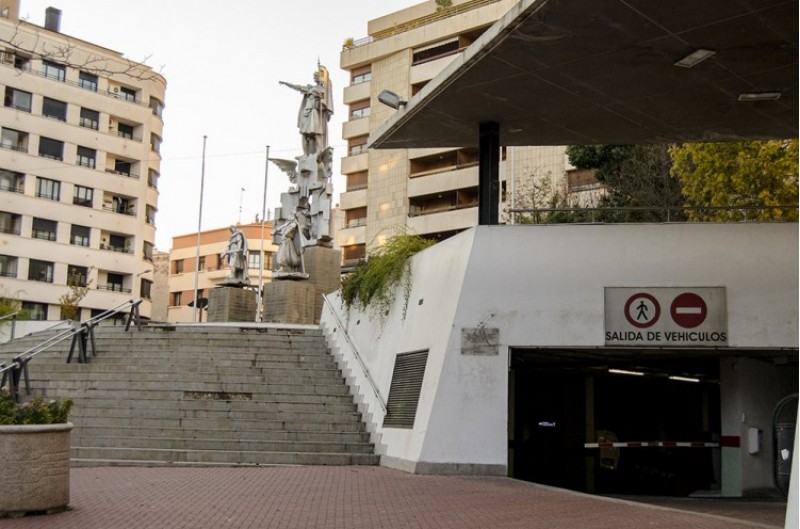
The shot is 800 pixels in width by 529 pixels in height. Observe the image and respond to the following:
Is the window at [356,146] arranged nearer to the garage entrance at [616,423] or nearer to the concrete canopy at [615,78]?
the garage entrance at [616,423]

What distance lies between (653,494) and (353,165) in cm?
4710

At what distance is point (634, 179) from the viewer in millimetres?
31516

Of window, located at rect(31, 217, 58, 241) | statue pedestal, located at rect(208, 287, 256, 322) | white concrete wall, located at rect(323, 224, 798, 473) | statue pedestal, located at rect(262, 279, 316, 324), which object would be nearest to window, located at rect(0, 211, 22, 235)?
window, located at rect(31, 217, 58, 241)

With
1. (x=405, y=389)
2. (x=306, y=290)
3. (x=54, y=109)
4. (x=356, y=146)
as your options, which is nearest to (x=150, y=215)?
(x=54, y=109)

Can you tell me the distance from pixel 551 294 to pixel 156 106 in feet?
186

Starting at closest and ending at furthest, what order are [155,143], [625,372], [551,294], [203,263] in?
[551,294]
[625,372]
[155,143]
[203,263]

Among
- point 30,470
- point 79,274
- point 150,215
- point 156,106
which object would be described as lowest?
point 30,470

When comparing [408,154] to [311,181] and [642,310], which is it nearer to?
[311,181]

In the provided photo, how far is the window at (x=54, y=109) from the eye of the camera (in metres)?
60.2

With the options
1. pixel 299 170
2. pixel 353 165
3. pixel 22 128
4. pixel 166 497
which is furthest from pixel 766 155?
pixel 22 128

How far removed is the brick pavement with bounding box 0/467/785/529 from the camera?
31.2ft

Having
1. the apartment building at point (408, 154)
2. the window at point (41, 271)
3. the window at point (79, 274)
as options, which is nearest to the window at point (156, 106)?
the window at point (79, 274)

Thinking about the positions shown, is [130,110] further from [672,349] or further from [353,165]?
[672,349]

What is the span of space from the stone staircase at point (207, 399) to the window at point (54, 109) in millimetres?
41295
